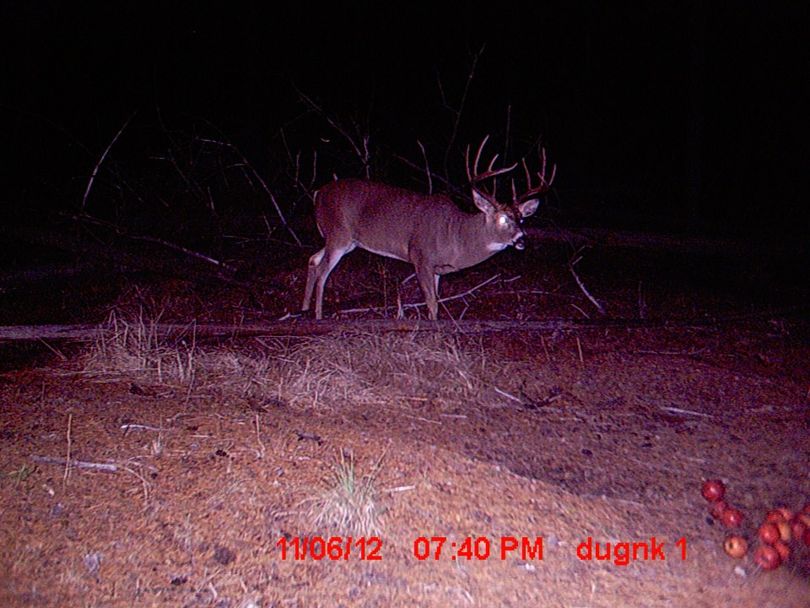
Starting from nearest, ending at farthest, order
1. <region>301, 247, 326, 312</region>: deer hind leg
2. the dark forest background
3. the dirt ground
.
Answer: the dirt ground < <region>301, 247, 326, 312</region>: deer hind leg < the dark forest background

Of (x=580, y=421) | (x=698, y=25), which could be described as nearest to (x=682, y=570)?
(x=580, y=421)

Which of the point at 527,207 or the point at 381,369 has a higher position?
the point at 527,207

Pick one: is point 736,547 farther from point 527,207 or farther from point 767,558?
point 527,207

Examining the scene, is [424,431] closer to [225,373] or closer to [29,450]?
[225,373]

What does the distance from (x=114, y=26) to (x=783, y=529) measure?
15.0 meters

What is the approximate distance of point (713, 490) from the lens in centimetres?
387

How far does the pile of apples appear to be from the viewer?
336 cm

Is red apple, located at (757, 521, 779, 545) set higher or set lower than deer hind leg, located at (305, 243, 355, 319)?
higher

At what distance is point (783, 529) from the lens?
138 inches
